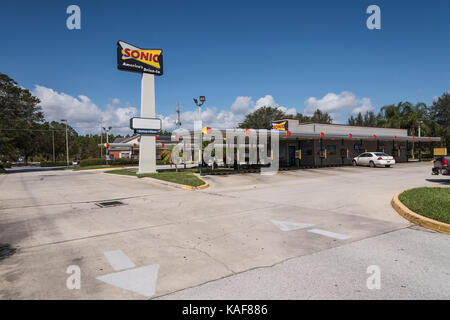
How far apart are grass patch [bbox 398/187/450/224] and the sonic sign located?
21.1m

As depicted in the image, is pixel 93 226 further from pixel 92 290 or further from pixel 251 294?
pixel 251 294

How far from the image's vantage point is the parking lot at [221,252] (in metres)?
3.74

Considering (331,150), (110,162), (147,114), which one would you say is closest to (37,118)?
(110,162)

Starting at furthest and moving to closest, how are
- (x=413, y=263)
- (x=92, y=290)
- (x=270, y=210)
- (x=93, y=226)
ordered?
1. (x=270, y=210)
2. (x=93, y=226)
3. (x=413, y=263)
4. (x=92, y=290)

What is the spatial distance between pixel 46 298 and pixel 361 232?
20.6ft

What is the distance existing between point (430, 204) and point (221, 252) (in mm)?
6999

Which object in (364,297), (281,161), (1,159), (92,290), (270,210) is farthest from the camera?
(1,159)

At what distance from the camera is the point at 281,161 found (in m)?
32.1

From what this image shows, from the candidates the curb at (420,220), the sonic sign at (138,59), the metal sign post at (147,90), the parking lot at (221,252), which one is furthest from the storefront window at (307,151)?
the curb at (420,220)

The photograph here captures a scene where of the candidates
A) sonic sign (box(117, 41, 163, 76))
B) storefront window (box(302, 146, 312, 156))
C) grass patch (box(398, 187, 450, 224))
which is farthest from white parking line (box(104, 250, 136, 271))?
storefront window (box(302, 146, 312, 156))

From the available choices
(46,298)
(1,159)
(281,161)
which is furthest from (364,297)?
A: (1,159)

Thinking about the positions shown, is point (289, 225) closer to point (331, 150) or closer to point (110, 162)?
point (331, 150)

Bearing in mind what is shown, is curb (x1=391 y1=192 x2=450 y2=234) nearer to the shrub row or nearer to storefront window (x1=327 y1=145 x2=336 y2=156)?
storefront window (x1=327 y1=145 x2=336 y2=156)
